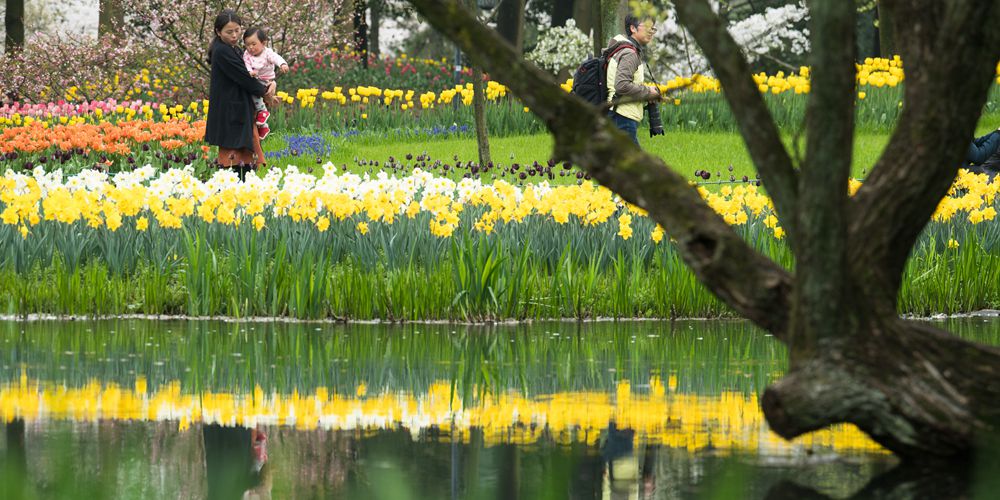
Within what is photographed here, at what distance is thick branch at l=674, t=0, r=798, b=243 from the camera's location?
3.98 meters

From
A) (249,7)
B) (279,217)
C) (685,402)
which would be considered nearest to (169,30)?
(249,7)

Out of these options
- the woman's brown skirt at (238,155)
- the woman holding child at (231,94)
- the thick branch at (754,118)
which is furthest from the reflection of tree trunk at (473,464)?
the woman's brown skirt at (238,155)

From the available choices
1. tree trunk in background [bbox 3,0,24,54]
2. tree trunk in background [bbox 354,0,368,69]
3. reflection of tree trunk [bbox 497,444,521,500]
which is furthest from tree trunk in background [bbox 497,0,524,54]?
reflection of tree trunk [bbox 497,444,521,500]

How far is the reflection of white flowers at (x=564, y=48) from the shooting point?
29.3 metres

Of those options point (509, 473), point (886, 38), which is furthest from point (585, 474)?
point (886, 38)

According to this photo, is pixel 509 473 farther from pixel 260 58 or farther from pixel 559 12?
pixel 559 12

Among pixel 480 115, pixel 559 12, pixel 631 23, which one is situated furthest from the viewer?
pixel 559 12

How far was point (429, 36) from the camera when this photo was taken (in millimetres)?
38031

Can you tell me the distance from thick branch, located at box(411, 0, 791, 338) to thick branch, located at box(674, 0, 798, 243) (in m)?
0.18

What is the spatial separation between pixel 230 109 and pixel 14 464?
26.5 ft

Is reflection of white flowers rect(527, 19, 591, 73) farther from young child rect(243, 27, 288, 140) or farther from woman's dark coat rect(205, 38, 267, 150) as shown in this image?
woman's dark coat rect(205, 38, 267, 150)

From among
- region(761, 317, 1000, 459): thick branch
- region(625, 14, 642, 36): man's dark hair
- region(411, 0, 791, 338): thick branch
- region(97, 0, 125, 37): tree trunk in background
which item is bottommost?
region(761, 317, 1000, 459): thick branch

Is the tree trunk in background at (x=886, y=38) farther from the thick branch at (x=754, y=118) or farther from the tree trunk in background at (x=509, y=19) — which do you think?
the thick branch at (x=754, y=118)

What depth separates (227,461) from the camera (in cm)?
423
